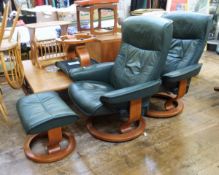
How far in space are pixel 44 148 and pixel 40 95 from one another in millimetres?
450

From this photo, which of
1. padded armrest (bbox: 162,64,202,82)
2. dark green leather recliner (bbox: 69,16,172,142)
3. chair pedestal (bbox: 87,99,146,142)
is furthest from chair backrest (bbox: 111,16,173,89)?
chair pedestal (bbox: 87,99,146,142)

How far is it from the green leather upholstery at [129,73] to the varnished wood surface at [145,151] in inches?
13.3

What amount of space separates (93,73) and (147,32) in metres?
0.67

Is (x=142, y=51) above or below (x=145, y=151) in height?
above

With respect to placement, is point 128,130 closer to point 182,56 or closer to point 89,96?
point 89,96

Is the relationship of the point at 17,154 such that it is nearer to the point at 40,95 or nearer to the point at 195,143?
the point at 40,95

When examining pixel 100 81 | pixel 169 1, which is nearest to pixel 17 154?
pixel 100 81

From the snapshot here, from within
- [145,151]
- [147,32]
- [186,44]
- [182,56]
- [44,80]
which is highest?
[147,32]

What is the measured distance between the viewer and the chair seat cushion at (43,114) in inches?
67.6

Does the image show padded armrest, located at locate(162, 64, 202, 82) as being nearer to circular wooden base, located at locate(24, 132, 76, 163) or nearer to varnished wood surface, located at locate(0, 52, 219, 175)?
varnished wood surface, located at locate(0, 52, 219, 175)

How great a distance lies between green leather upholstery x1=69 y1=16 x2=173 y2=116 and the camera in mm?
1937

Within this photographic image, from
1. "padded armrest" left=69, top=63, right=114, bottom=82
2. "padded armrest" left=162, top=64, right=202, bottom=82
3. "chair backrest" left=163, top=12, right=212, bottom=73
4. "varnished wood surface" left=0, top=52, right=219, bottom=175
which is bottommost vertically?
"varnished wood surface" left=0, top=52, right=219, bottom=175

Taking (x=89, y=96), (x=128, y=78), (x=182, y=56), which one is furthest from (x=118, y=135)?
(x=182, y=56)

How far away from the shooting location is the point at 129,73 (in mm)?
2295
